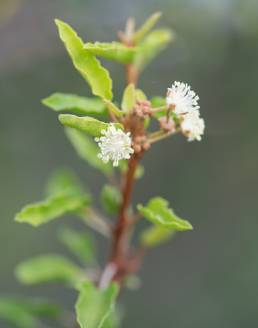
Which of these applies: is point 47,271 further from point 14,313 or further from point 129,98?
point 129,98

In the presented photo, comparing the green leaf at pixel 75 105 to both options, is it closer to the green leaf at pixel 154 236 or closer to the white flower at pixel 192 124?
the white flower at pixel 192 124

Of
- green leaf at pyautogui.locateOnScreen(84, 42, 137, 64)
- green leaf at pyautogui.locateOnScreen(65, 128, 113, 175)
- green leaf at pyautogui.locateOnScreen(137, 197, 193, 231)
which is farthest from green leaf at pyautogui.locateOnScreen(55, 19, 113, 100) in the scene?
green leaf at pyautogui.locateOnScreen(65, 128, 113, 175)

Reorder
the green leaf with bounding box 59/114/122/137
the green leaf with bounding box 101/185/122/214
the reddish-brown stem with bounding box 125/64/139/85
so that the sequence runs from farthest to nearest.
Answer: the reddish-brown stem with bounding box 125/64/139/85 → the green leaf with bounding box 101/185/122/214 → the green leaf with bounding box 59/114/122/137

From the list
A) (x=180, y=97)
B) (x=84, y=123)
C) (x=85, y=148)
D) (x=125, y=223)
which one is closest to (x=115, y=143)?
(x=84, y=123)

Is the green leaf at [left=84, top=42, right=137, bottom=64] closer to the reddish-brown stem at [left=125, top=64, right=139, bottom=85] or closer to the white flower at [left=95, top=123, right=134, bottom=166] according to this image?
the reddish-brown stem at [left=125, top=64, right=139, bottom=85]

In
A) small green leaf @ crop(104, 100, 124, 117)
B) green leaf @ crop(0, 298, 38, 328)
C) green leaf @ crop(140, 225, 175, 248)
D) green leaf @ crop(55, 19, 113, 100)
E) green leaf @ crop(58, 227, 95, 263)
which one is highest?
green leaf @ crop(58, 227, 95, 263)

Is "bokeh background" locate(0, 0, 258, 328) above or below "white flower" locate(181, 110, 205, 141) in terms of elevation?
above

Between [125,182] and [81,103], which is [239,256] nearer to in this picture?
[125,182]
